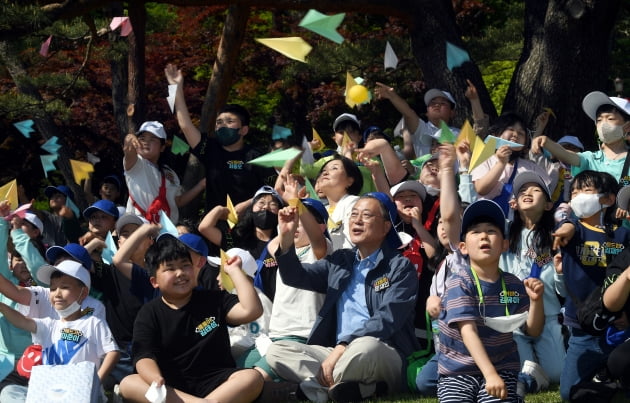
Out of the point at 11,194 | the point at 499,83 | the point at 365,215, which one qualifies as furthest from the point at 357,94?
the point at 499,83

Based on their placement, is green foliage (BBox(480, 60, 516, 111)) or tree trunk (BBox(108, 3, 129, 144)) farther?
green foliage (BBox(480, 60, 516, 111))

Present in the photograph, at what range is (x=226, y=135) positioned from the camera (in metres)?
8.55

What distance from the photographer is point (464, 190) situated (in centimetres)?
707

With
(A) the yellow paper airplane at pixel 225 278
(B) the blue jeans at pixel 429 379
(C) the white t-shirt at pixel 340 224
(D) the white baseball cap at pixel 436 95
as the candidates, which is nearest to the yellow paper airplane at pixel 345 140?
(D) the white baseball cap at pixel 436 95

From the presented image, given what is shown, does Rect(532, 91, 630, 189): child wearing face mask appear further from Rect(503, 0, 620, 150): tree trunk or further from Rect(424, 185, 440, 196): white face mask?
Rect(503, 0, 620, 150): tree trunk

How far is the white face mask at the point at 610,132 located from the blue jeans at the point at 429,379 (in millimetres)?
2305

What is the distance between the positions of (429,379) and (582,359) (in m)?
0.89

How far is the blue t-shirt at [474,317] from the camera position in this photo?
16.5ft

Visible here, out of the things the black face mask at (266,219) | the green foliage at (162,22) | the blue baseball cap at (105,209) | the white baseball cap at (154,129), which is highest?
the green foliage at (162,22)

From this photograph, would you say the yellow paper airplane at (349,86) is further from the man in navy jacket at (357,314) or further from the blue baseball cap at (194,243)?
the blue baseball cap at (194,243)

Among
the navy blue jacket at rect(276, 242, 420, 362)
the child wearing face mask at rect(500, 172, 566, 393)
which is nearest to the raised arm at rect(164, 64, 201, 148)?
the navy blue jacket at rect(276, 242, 420, 362)

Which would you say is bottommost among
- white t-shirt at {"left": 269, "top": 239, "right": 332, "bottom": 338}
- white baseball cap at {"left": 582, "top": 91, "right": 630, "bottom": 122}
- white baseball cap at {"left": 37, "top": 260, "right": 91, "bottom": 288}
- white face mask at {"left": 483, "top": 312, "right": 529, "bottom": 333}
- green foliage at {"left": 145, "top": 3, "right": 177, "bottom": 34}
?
white t-shirt at {"left": 269, "top": 239, "right": 332, "bottom": 338}

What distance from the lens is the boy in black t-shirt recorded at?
5.79 m

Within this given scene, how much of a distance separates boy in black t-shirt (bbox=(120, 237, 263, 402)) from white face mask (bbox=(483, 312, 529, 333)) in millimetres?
1462
